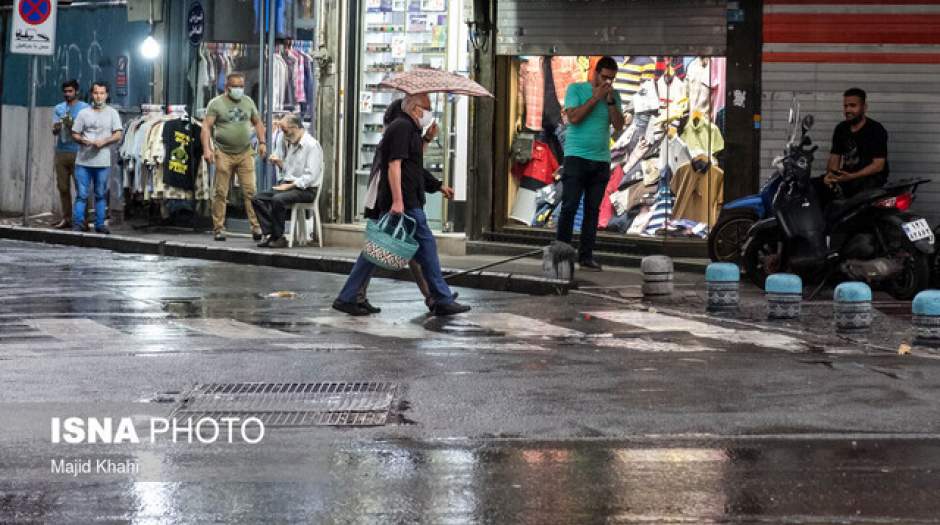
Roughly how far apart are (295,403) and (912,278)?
707 centimetres

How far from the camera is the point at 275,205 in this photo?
20.2m

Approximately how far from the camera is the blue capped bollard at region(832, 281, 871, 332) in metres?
11.9

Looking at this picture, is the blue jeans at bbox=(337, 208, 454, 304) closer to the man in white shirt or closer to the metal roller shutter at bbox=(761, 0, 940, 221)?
the metal roller shutter at bbox=(761, 0, 940, 221)

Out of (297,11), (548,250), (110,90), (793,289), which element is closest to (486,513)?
(793,289)

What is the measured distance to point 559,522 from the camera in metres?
6.08

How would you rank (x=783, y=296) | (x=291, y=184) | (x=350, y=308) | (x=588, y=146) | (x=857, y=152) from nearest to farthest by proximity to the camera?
(x=783, y=296), (x=350, y=308), (x=857, y=152), (x=588, y=146), (x=291, y=184)

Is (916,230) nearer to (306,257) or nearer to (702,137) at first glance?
(702,137)

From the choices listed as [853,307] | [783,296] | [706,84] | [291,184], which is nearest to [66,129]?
[291,184]

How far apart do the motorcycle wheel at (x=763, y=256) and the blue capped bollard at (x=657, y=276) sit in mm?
1187

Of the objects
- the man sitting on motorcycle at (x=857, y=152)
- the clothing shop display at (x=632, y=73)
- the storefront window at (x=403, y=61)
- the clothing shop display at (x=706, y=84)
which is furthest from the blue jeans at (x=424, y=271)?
the storefront window at (x=403, y=61)

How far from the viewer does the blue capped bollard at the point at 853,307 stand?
39.2 ft

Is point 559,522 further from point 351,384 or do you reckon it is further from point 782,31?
point 782,31

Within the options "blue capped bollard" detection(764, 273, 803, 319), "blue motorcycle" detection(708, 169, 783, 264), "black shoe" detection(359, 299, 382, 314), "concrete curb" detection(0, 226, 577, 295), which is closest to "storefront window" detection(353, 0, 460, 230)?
"concrete curb" detection(0, 226, 577, 295)

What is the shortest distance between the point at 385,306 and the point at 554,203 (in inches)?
209
